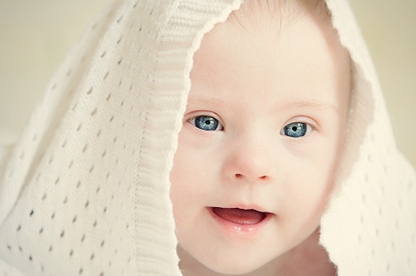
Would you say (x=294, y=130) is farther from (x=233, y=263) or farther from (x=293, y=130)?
(x=233, y=263)

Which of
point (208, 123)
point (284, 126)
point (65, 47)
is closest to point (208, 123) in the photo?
point (208, 123)

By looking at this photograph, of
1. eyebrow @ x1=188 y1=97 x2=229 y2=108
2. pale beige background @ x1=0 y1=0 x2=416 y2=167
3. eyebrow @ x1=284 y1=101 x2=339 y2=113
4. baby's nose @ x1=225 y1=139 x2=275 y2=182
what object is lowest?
baby's nose @ x1=225 y1=139 x2=275 y2=182

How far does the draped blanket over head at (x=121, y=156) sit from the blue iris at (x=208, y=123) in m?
0.06

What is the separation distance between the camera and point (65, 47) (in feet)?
4.41

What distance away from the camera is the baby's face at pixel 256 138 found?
0.68 m

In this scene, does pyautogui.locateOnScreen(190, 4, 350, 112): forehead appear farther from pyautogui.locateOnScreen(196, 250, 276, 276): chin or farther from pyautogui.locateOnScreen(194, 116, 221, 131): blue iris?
pyautogui.locateOnScreen(196, 250, 276, 276): chin

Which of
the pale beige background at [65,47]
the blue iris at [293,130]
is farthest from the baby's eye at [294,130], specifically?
the pale beige background at [65,47]

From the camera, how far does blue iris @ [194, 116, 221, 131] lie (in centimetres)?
71

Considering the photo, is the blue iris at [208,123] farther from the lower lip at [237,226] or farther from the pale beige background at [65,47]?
the pale beige background at [65,47]

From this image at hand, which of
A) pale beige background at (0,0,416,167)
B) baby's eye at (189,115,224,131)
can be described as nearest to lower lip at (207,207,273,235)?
baby's eye at (189,115,224,131)

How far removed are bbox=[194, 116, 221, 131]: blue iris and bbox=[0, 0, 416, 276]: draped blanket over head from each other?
0.06 meters

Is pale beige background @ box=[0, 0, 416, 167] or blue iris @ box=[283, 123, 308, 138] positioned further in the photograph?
pale beige background @ box=[0, 0, 416, 167]

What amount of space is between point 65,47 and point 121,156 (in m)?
0.71

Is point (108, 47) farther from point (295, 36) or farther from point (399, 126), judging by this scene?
point (399, 126)
